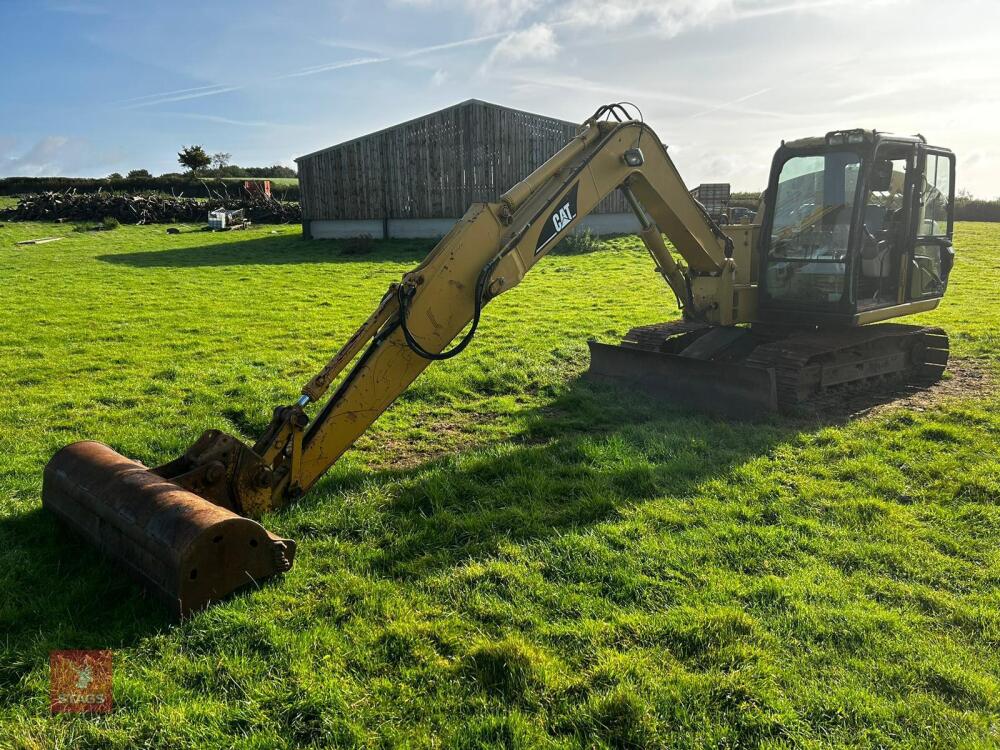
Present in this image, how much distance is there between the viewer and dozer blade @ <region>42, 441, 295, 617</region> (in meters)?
3.84

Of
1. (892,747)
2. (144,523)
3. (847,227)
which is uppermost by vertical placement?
(847,227)

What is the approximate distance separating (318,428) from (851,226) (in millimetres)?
5938

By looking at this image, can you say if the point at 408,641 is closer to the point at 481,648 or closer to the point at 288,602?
the point at 481,648

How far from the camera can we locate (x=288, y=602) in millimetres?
4035

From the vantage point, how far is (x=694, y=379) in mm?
8008

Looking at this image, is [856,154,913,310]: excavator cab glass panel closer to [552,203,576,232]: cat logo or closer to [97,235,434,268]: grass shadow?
[552,203,576,232]: cat logo

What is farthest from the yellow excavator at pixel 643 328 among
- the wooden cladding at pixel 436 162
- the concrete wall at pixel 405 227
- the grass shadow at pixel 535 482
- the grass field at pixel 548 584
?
the wooden cladding at pixel 436 162

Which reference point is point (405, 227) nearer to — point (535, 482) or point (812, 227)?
point (812, 227)

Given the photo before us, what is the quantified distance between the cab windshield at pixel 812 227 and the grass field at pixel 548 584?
5.23ft

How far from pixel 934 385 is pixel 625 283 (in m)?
9.25

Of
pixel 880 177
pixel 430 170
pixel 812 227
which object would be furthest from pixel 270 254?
pixel 880 177

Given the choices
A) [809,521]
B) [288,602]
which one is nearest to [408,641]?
[288,602]

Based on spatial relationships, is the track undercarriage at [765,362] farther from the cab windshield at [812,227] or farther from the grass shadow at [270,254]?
the grass shadow at [270,254]

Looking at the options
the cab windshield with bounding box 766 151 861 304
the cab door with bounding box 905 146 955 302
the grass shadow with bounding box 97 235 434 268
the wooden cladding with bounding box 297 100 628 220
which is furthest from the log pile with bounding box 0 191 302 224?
the cab door with bounding box 905 146 955 302
